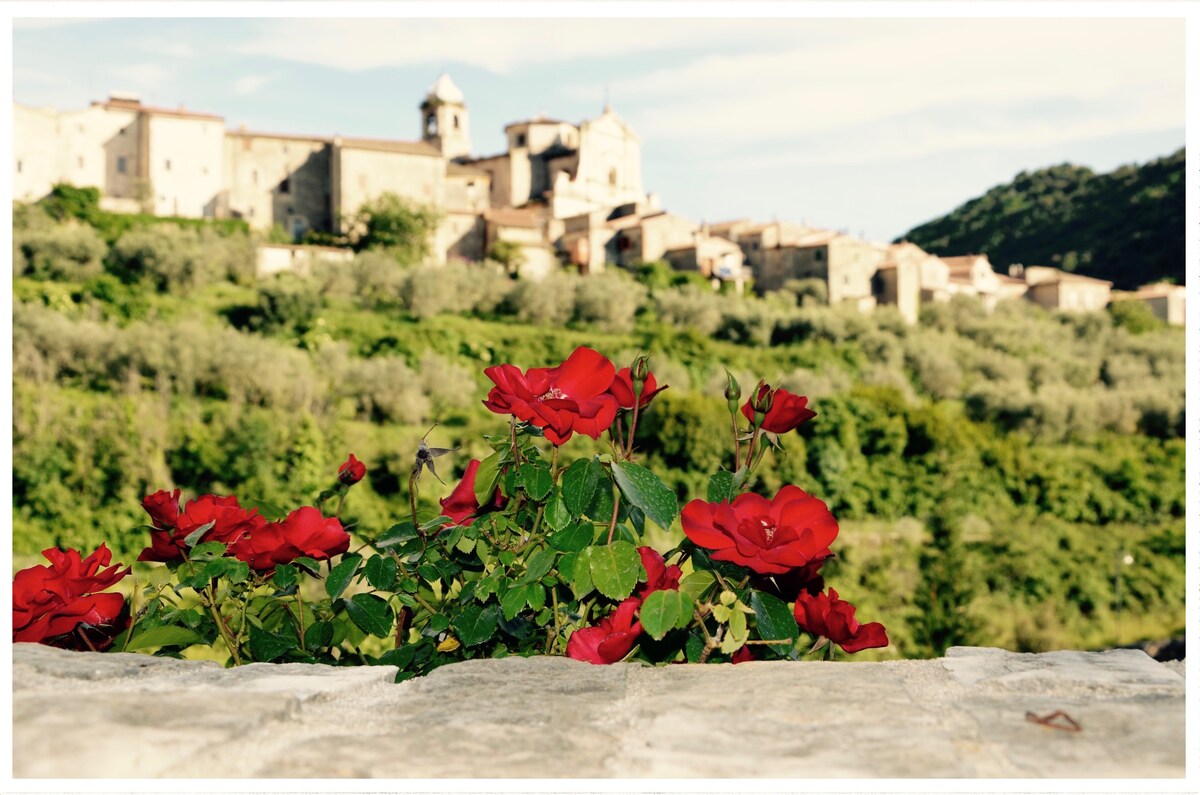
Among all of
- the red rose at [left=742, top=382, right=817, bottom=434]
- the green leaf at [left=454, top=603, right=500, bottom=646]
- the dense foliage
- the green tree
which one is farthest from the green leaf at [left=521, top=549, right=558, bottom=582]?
the green tree

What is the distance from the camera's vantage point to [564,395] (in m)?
1.55

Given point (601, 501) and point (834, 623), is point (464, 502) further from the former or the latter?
point (834, 623)

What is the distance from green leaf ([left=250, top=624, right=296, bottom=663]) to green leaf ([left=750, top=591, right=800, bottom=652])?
2.61 feet

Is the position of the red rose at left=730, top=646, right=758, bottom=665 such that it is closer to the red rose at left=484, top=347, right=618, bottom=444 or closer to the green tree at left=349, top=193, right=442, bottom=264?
the red rose at left=484, top=347, right=618, bottom=444

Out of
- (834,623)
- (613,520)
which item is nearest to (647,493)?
(613,520)

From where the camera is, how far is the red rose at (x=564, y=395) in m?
1.52

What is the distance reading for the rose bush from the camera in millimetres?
1491

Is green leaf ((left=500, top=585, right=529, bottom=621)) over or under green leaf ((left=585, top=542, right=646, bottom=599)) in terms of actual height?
under

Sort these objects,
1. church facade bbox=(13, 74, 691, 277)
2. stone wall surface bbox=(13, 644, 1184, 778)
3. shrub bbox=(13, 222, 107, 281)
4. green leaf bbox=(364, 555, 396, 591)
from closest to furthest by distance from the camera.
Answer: stone wall surface bbox=(13, 644, 1184, 778) < green leaf bbox=(364, 555, 396, 591) < shrub bbox=(13, 222, 107, 281) < church facade bbox=(13, 74, 691, 277)

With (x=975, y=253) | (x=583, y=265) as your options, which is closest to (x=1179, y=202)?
(x=975, y=253)

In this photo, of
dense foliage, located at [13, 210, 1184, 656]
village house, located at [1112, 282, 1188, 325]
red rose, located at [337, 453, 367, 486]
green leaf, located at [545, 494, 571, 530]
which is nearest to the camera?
green leaf, located at [545, 494, 571, 530]

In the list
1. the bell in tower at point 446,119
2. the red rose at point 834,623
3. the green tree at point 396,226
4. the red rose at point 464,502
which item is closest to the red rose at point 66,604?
the red rose at point 464,502

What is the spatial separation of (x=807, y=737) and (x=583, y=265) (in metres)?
39.9

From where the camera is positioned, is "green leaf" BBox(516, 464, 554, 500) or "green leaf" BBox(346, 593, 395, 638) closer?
"green leaf" BBox(516, 464, 554, 500)
